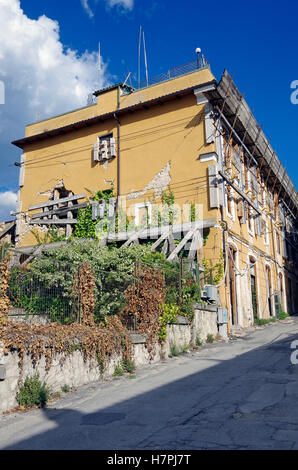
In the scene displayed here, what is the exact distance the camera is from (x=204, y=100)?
17422mm

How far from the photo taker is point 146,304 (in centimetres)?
1006

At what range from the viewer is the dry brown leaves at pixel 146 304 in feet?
32.6

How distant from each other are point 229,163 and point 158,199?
3.49 metres

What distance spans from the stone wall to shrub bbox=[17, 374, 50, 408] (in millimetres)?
91

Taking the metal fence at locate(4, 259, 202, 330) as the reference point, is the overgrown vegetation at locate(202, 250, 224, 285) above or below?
above

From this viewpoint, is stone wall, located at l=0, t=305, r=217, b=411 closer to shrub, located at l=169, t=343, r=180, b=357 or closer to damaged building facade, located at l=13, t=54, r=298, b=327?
shrub, located at l=169, t=343, r=180, b=357

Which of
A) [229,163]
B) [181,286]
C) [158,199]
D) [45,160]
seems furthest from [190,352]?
[45,160]

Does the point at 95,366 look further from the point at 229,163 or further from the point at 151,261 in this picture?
the point at 229,163

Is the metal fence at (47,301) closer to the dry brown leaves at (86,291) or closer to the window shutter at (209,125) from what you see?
the dry brown leaves at (86,291)

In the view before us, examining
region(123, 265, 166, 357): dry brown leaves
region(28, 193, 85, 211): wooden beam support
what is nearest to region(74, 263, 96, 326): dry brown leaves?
region(123, 265, 166, 357): dry brown leaves

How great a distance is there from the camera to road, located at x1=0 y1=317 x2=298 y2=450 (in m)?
4.73

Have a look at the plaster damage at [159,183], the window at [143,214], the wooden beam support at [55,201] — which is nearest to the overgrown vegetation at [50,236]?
the wooden beam support at [55,201]

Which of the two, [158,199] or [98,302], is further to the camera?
[158,199]
